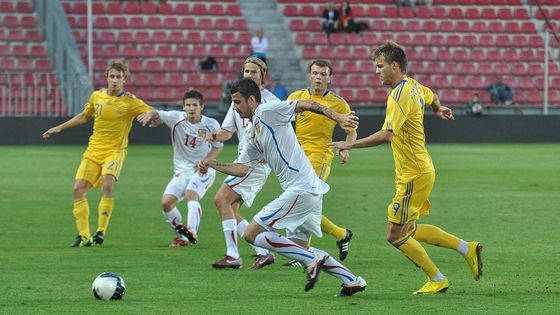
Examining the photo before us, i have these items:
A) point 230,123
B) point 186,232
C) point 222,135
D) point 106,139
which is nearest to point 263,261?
point 222,135

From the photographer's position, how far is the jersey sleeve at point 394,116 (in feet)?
29.5

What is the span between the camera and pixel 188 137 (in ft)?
45.2

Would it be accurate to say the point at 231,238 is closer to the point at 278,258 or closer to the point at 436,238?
the point at 278,258

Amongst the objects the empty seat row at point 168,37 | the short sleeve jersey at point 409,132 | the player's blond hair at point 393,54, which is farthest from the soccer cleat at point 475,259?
the empty seat row at point 168,37

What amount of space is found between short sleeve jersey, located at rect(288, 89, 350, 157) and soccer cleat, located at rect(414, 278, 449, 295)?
3292 millimetres

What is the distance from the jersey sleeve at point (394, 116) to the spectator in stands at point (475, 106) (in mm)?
27648

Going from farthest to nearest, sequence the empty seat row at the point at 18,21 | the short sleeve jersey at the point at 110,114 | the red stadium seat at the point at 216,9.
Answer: the red stadium seat at the point at 216,9 < the empty seat row at the point at 18,21 < the short sleeve jersey at the point at 110,114

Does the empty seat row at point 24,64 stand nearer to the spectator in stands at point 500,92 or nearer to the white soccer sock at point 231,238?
the spectator in stands at point 500,92

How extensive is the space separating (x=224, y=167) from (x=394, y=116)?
149 cm

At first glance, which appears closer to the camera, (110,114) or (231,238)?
(231,238)

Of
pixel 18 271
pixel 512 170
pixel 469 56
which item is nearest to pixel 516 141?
pixel 469 56

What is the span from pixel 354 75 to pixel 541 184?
18085 mm

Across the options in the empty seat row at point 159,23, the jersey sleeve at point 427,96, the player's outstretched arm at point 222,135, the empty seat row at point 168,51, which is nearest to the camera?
the jersey sleeve at point 427,96

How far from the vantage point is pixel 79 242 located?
42.3ft
